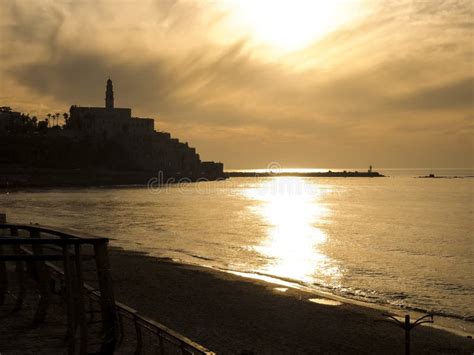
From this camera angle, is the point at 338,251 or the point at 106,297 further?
the point at 338,251

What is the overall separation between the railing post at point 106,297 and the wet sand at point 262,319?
605cm

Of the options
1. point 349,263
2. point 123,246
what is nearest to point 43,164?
point 123,246

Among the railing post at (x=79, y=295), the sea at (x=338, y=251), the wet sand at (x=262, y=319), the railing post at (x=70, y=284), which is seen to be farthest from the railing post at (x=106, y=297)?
the sea at (x=338, y=251)

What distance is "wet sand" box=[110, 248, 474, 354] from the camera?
48.7ft

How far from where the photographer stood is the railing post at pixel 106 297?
24.4ft

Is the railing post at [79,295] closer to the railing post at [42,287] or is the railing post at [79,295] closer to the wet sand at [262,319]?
the railing post at [42,287]

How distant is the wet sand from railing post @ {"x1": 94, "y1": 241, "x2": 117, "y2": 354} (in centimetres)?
605

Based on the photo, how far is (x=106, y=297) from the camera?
7.61 metres

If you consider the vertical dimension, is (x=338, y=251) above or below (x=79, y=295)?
below

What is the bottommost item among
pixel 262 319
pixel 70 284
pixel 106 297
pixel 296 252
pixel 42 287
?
pixel 296 252

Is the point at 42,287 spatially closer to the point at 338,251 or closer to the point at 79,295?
the point at 79,295

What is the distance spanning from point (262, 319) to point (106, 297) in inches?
428

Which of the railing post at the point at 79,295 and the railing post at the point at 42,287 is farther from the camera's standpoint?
the railing post at the point at 42,287

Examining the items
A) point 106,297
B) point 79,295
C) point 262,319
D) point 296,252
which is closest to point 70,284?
point 79,295
